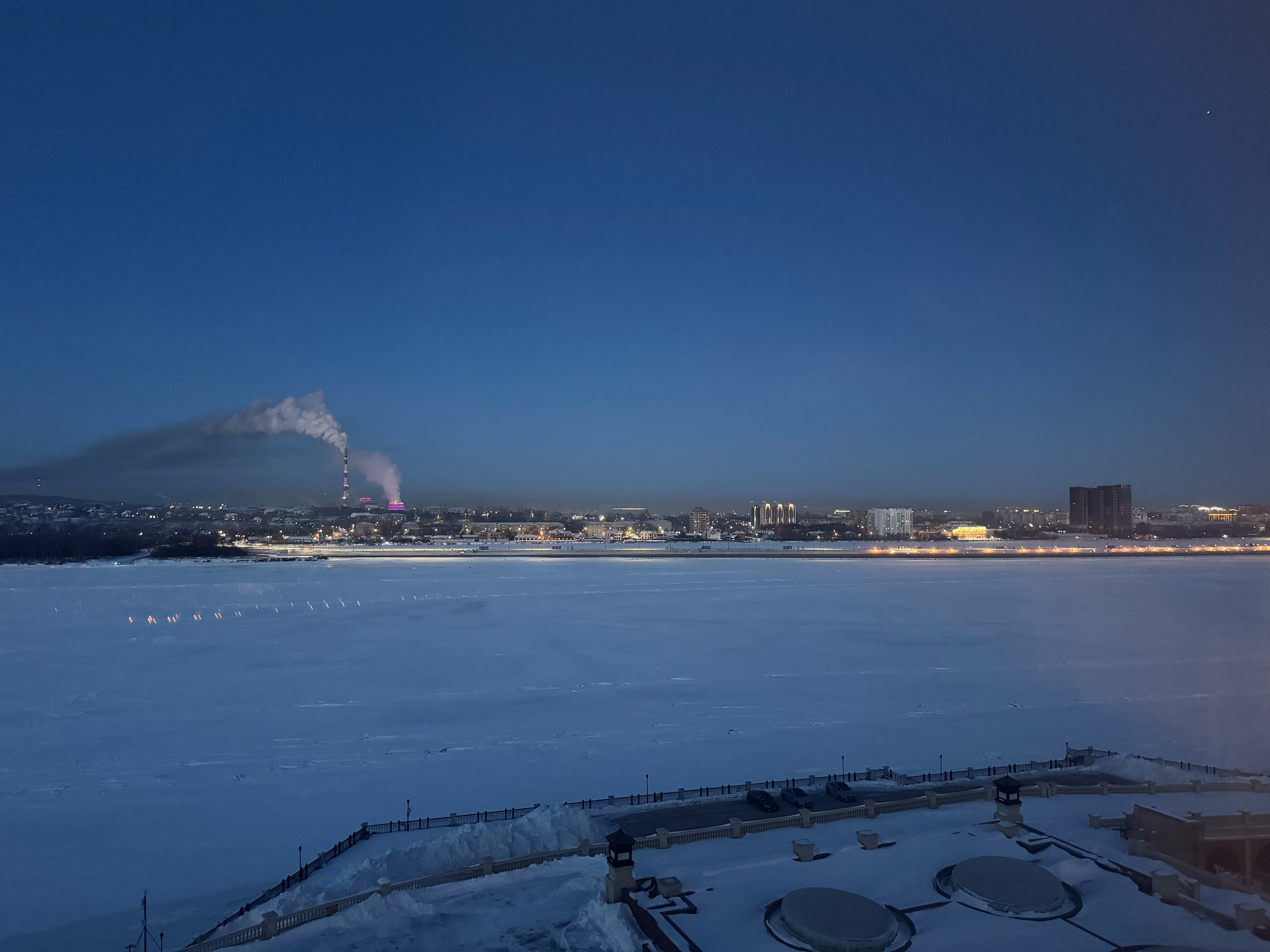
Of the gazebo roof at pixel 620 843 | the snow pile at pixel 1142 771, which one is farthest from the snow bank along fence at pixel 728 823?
the gazebo roof at pixel 620 843

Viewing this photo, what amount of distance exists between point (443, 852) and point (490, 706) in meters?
Answer: 10.0

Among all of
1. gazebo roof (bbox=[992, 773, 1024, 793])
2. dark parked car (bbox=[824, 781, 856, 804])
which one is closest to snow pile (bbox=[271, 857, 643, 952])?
dark parked car (bbox=[824, 781, 856, 804])

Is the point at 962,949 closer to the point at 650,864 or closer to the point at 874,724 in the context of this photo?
the point at 650,864

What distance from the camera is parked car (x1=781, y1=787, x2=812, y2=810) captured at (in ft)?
48.0

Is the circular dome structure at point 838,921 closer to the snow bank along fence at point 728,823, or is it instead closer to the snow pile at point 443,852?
the snow bank along fence at point 728,823

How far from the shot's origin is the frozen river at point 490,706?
1425 cm

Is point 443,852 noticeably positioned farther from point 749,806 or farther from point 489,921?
point 749,806

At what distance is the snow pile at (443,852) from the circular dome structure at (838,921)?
490cm

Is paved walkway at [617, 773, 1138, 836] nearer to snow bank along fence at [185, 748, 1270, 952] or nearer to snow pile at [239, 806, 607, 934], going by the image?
snow bank along fence at [185, 748, 1270, 952]

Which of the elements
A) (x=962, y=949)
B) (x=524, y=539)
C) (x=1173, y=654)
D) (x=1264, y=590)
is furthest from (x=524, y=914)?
(x=524, y=539)

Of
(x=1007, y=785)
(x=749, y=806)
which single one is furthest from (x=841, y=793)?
(x=1007, y=785)

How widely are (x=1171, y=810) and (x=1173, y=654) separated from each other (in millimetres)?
20649

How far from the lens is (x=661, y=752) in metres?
18.6

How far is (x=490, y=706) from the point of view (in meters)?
22.6
